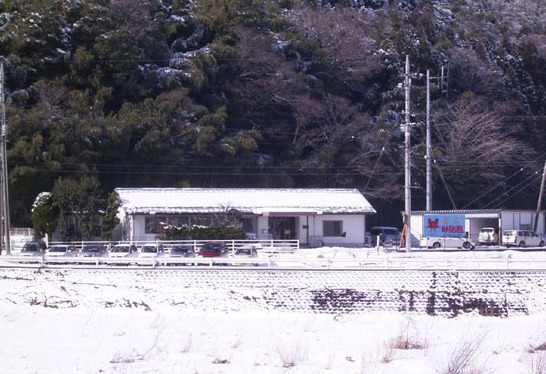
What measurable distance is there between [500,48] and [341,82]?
19.4 m

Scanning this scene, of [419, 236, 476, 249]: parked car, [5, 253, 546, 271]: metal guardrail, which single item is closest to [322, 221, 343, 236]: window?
[419, 236, 476, 249]: parked car

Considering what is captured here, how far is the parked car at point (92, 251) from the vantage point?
3759cm

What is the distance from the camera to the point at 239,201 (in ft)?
175

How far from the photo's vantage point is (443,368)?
16375 mm

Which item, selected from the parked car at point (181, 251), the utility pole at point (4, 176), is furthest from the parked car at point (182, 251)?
the utility pole at point (4, 176)

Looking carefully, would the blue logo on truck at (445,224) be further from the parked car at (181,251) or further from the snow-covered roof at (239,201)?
the parked car at (181,251)

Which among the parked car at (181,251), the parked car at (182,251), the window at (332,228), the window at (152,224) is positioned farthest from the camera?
the window at (332,228)

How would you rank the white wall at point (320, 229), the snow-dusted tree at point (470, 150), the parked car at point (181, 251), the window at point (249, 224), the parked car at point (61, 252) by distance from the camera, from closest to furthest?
the parked car at point (181, 251) < the parked car at point (61, 252) < the white wall at point (320, 229) < the window at point (249, 224) < the snow-dusted tree at point (470, 150)

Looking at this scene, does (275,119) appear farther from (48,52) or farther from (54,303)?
(54,303)

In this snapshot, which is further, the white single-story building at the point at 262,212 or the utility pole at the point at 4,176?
the white single-story building at the point at 262,212

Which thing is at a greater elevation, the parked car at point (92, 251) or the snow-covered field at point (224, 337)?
the parked car at point (92, 251)

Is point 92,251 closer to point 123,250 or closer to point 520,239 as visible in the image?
point 123,250

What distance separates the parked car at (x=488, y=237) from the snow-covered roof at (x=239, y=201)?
7.37 meters

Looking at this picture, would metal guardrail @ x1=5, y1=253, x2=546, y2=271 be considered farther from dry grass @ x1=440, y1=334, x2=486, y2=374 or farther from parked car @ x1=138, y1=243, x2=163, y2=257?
dry grass @ x1=440, y1=334, x2=486, y2=374
